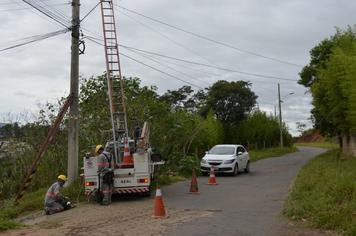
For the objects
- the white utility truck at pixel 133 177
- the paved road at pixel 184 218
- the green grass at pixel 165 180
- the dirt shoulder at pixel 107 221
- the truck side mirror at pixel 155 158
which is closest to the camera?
the paved road at pixel 184 218

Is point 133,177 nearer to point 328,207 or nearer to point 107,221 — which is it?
point 107,221

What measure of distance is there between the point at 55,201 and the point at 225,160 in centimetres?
1330

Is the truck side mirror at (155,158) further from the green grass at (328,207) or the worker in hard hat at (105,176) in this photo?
the green grass at (328,207)

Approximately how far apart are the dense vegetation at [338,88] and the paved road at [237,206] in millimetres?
7171

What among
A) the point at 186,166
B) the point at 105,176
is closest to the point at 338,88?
the point at 186,166

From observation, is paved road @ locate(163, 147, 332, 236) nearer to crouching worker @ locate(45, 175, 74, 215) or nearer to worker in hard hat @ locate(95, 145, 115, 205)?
worker in hard hat @ locate(95, 145, 115, 205)

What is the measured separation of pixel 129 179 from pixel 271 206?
4566 millimetres

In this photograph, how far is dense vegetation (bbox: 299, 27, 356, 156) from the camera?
2838 cm

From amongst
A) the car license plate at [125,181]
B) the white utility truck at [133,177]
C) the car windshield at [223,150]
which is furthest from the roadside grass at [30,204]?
the car windshield at [223,150]

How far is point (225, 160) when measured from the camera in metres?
27.9

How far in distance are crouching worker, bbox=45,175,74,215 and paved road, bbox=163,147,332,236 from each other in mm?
2997

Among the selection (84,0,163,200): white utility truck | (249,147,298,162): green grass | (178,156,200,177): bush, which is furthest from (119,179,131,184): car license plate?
(249,147,298,162): green grass

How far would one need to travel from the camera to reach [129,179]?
17297mm

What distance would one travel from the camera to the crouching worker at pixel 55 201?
15.7 m
